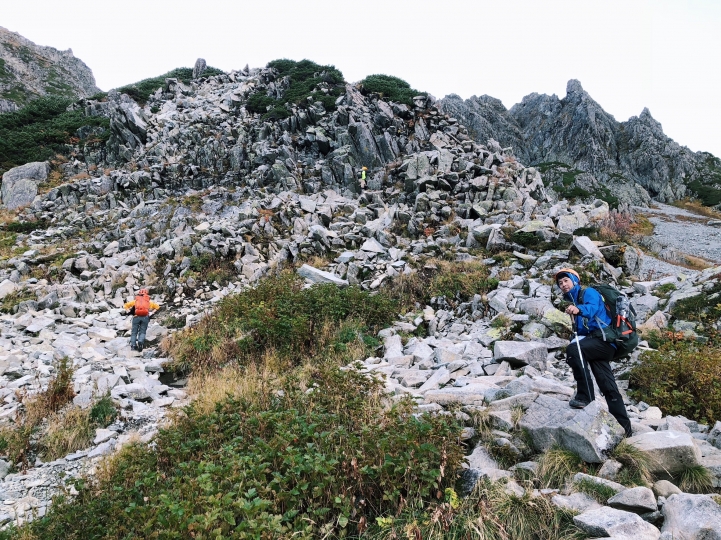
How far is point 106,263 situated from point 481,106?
82.1 meters

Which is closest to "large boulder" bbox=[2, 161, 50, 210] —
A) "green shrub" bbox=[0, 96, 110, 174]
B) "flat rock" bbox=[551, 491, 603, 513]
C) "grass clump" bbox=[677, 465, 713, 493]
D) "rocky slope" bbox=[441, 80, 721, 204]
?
"green shrub" bbox=[0, 96, 110, 174]

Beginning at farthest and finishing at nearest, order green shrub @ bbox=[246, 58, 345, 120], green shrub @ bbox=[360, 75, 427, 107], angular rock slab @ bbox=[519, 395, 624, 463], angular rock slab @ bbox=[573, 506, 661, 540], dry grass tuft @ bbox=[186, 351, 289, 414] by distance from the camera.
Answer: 1. green shrub @ bbox=[360, 75, 427, 107]
2. green shrub @ bbox=[246, 58, 345, 120]
3. dry grass tuft @ bbox=[186, 351, 289, 414]
4. angular rock slab @ bbox=[519, 395, 624, 463]
5. angular rock slab @ bbox=[573, 506, 661, 540]

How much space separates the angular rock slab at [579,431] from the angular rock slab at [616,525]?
947 millimetres

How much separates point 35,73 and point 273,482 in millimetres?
82979

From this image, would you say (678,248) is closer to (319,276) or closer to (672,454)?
(319,276)

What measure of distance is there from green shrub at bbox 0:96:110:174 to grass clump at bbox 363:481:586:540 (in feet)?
104

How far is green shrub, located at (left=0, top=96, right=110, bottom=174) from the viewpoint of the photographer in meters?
25.5

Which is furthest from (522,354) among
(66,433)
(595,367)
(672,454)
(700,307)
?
(66,433)

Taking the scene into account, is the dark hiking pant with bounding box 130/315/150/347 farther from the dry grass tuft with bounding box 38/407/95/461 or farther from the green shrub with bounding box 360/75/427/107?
the green shrub with bounding box 360/75/427/107

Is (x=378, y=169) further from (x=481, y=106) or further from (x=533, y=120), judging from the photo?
(x=533, y=120)

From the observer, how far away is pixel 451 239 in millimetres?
15258

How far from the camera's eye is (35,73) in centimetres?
6059

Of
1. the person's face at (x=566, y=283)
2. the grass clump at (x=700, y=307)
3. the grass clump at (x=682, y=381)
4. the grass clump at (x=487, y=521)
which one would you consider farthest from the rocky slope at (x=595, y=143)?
the grass clump at (x=487, y=521)

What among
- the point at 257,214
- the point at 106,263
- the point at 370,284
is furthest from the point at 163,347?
the point at 257,214
